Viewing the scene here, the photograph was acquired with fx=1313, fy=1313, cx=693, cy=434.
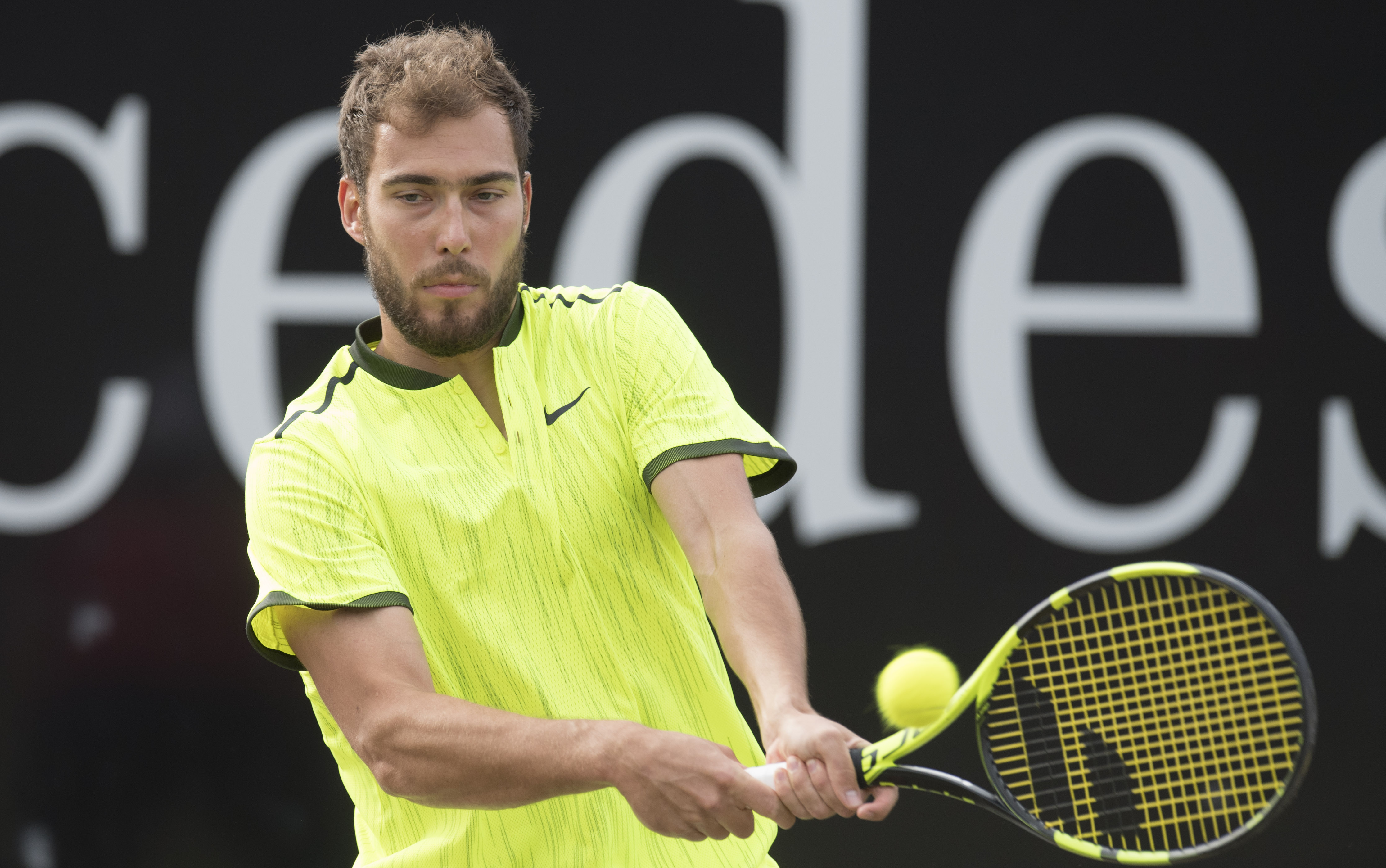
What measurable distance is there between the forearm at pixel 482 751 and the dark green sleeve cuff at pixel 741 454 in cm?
43

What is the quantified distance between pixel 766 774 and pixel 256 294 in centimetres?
246

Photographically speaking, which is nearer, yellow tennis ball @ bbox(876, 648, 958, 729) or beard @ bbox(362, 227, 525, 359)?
yellow tennis ball @ bbox(876, 648, 958, 729)

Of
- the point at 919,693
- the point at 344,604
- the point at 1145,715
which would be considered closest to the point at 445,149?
the point at 344,604

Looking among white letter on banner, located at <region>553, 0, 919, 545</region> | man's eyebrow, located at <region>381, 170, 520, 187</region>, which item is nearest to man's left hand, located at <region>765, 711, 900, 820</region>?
man's eyebrow, located at <region>381, 170, 520, 187</region>

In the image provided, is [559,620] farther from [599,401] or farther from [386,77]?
[386,77]

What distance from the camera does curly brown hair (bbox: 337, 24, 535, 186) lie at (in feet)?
6.45

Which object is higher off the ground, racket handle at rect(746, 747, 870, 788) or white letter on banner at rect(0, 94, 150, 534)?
white letter on banner at rect(0, 94, 150, 534)

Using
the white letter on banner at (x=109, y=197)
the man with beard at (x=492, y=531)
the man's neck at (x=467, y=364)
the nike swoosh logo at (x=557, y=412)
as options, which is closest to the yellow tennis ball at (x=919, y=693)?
the man with beard at (x=492, y=531)

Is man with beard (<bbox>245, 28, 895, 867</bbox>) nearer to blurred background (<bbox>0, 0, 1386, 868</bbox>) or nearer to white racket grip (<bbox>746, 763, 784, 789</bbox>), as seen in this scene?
white racket grip (<bbox>746, 763, 784, 789</bbox>)

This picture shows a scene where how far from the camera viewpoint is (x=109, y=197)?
3.58 meters

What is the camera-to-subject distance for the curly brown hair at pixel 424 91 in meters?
1.96

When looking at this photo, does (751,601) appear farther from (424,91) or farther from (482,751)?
(424,91)

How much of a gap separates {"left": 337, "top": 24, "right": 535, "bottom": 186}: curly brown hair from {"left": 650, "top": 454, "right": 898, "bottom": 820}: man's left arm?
59cm

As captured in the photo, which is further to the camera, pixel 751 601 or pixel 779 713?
pixel 751 601
